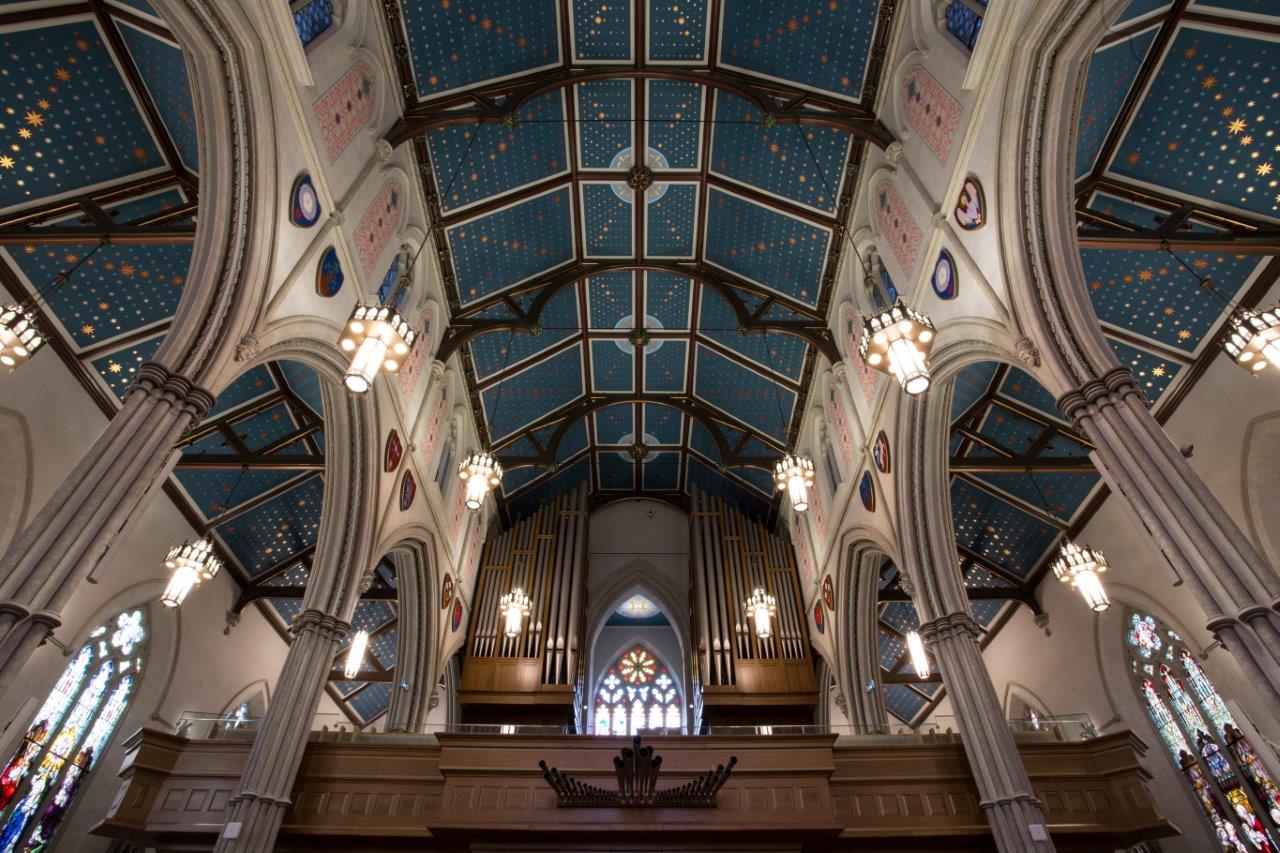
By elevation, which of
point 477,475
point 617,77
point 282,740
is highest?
point 617,77

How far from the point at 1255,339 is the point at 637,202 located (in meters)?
10.7

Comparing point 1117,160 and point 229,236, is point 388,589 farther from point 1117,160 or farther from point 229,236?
point 1117,160

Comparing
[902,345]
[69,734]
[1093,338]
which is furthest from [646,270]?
[69,734]

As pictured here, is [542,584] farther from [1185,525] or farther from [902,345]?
[1185,525]

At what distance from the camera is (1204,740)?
13.1m

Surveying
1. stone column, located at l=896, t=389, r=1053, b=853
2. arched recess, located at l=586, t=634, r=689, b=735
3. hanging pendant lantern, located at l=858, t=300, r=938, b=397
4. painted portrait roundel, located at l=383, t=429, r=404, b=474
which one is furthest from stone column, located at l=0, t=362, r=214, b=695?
arched recess, located at l=586, t=634, r=689, b=735

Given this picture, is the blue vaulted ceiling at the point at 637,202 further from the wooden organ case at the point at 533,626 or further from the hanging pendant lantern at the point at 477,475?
the hanging pendant lantern at the point at 477,475

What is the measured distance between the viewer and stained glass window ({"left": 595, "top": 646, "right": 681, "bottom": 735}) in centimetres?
2241

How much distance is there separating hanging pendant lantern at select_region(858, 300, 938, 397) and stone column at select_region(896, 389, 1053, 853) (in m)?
3.58

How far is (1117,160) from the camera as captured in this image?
10.5m

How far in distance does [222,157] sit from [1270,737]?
1657 centimetres

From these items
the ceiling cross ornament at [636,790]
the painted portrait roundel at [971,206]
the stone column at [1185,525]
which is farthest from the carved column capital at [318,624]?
the painted portrait roundel at [971,206]

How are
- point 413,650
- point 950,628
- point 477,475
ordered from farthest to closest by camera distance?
point 413,650 < point 477,475 < point 950,628

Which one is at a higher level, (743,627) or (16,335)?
(743,627)
